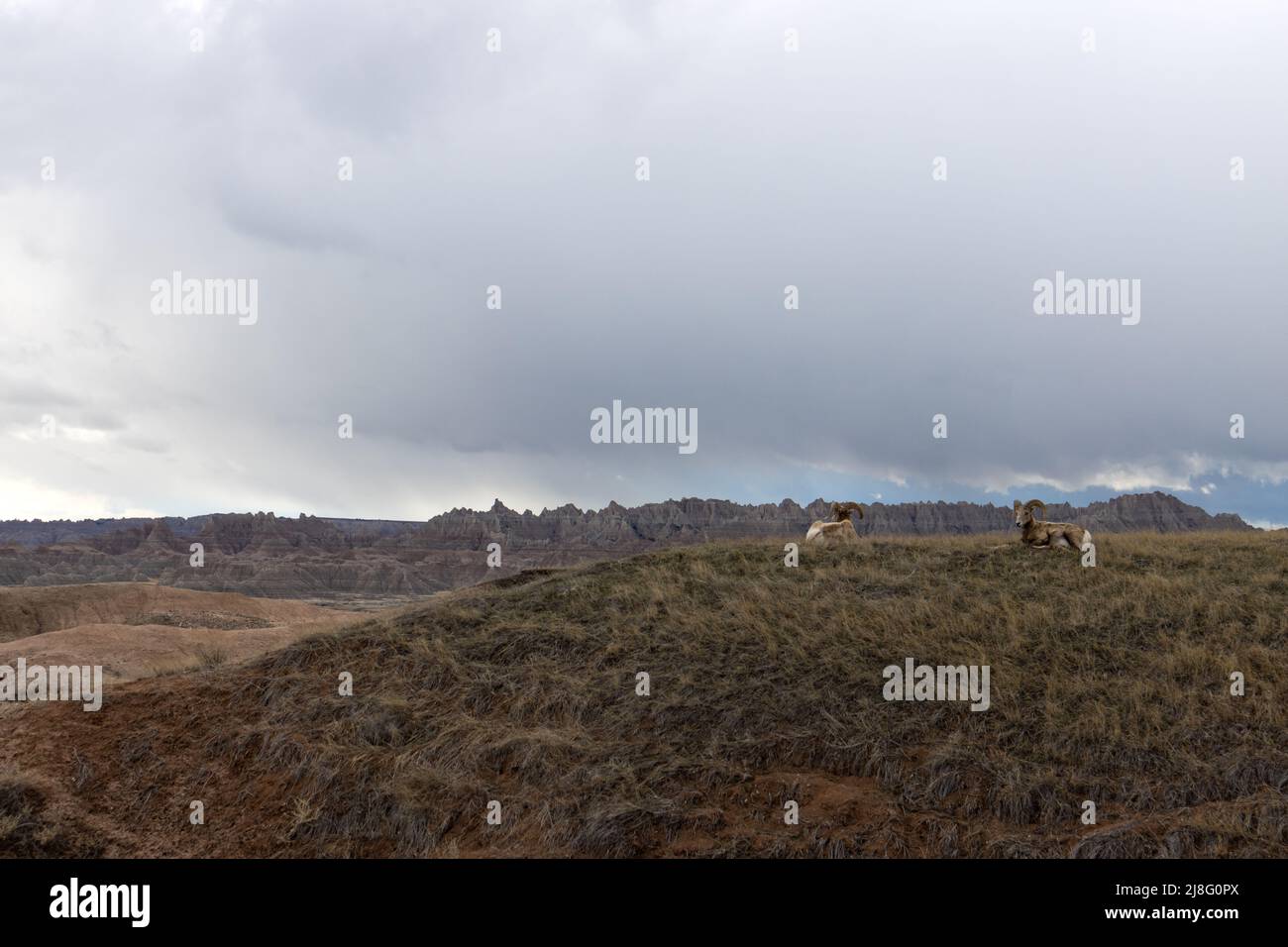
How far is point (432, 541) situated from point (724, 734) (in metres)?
105

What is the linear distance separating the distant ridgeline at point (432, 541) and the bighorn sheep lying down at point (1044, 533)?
56.0m

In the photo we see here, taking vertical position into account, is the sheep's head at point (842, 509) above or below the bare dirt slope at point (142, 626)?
above

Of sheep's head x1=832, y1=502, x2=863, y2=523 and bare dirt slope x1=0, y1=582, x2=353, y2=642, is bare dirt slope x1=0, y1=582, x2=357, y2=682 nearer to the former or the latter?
bare dirt slope x1=0, y1=582, x2=353, y2=642

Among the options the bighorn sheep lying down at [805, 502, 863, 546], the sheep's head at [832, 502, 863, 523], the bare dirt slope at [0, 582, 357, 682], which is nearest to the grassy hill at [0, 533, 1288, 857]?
the bighorn sheep lying down at [805, 502, 863, 546]

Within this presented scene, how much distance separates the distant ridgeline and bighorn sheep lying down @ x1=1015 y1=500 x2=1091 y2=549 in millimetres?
55951

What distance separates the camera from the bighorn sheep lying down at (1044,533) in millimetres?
15773

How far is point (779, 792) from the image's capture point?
8.77 meters

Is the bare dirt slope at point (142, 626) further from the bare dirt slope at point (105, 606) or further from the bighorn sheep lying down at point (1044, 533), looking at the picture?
the bighorn sheep lying down at point (1044, 533)

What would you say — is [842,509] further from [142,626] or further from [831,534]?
[142,626]

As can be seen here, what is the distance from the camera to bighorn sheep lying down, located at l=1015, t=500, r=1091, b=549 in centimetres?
1577

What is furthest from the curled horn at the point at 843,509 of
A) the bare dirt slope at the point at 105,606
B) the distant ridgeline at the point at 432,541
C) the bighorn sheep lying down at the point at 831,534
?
the distant ridgeline at the point at 432,541

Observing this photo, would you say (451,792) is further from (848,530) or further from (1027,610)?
(848,530)

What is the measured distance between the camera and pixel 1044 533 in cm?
1609

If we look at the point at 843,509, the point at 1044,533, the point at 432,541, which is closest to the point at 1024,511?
the point at 1044,533
